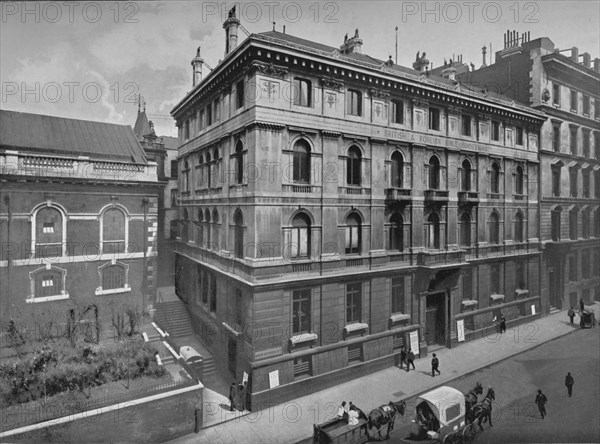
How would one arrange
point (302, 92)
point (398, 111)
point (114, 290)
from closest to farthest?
1. point (302, 92)
2. point (114, 290)
3. point (398, 111)

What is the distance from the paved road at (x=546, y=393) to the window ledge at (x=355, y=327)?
410 centimetres

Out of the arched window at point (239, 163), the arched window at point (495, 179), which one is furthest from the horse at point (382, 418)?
the arched window at point (495, 179)

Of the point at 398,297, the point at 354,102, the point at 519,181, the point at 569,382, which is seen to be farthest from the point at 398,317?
the point at 519,181

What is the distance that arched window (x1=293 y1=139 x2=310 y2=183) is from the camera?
18.5 meters

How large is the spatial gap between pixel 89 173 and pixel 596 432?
26.6 metres

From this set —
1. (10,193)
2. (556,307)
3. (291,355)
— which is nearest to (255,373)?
(291,355)

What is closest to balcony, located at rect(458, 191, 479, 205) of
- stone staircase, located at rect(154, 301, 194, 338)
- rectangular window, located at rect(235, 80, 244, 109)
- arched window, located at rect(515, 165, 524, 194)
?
arched window, located at rect(515, 165, 524, 194)

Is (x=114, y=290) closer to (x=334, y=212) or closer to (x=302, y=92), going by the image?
(x=334, y=212)

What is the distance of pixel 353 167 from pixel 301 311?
8.20 m

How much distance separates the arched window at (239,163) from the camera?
1900 centimetres

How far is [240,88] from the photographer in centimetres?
1886

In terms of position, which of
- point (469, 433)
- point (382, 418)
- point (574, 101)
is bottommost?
point (469, 433)

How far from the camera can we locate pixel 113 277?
69.2 feet

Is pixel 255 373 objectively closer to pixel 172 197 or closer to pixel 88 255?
pixel 88 255
